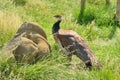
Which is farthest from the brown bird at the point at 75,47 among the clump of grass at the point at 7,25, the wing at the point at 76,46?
the clump of grass at the point at 7,25

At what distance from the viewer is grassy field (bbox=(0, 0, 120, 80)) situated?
5.98m

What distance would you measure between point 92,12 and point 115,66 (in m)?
5.69

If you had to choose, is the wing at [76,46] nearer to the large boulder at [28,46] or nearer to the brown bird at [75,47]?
the brown bird at [75,47]

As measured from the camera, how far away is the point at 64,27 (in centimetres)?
1028

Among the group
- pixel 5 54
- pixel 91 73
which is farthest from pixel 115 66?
pixel 5 54

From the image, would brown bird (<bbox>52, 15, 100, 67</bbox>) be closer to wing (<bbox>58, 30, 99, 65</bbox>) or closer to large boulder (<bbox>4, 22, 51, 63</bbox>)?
wing (<bbox>58, 30, 99, 65</bbox>)

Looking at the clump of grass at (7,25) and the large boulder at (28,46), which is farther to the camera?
the clump of grass at (7,25)

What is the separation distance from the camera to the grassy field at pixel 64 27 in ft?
19.6

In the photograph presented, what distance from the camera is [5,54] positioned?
6047 millimetres

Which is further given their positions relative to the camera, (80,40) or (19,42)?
(80,40)

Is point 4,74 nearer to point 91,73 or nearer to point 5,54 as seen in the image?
point 5,54

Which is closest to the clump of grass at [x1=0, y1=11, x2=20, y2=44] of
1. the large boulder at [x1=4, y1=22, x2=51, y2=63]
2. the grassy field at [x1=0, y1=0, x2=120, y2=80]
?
the grassy field at [x1=0, y1=0, x2=120, y2=80]

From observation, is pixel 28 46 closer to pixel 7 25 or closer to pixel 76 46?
pixel 76 46

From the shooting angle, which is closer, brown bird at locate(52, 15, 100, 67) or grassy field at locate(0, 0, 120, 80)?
grassy field at locate(0, 0, 120, 80)
